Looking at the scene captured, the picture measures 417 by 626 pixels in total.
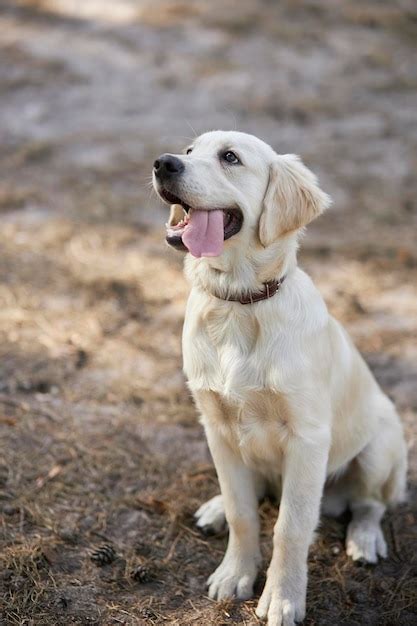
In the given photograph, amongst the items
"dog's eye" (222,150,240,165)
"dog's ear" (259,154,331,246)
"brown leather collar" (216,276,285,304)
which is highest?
"dog's eye" (222,150,240,165)

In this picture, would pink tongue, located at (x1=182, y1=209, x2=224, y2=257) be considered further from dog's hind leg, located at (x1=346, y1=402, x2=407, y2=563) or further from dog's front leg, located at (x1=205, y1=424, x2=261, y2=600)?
dog's hind leg, located at (x1=346, y1=402, x2=407, y2=563)

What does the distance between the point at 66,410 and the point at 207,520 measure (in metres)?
1.17

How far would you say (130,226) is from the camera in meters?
6.23

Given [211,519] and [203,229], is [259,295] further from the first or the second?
[211,519]

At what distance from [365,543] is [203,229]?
5.26 feet

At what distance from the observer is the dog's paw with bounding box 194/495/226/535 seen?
3.38m

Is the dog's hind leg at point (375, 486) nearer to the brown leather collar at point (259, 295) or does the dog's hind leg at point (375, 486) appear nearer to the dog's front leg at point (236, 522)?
the dog's front leg at point (236, 522)

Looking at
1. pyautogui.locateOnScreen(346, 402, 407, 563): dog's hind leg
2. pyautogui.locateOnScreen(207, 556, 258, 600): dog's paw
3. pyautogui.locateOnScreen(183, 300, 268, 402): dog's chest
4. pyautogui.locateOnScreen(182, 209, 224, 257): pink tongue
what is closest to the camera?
pyautogui.locateOnScreen(182, 209, 224, 257): pink tongue

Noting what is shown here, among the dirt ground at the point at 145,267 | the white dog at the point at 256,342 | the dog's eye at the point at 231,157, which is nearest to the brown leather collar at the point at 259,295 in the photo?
the white dog at the point at 256,342

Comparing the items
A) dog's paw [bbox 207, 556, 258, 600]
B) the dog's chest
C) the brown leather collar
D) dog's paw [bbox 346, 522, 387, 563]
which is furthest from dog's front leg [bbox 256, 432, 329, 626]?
the brown leather collar

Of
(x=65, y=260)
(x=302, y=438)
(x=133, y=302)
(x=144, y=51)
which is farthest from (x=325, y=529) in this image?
(x=144, y=51)

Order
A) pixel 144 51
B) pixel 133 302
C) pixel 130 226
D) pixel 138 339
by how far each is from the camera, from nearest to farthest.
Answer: pixel 138 339 → pixel 133 302 → pixel 130 226 → pixel 144 51

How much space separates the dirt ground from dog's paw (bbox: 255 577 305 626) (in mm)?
81

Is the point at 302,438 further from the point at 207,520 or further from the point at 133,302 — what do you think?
the point at 133,302
